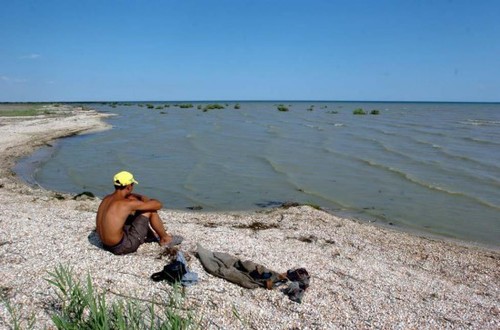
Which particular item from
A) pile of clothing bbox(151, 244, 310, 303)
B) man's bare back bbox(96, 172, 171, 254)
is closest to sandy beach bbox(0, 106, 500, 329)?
pile of clothing bbox(151, 244, 310, 303)

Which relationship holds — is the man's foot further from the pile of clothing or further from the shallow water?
the shallow water

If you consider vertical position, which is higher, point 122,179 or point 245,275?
point 122,179

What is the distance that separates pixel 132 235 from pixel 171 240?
0.76m

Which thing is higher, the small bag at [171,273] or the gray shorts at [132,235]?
the gray shorts at [132,235]

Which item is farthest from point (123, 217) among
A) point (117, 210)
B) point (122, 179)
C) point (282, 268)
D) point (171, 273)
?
point (282, 268)

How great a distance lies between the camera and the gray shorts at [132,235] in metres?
6.88

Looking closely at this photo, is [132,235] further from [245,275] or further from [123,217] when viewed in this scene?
[245,275]

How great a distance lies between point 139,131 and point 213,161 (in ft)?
48.0

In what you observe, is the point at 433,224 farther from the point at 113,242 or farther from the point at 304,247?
the point at 113,242

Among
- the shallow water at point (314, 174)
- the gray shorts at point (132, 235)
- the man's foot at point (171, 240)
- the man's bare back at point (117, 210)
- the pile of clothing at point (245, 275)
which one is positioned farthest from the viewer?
the shallow water at point (314, 174)

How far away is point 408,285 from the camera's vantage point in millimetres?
6652

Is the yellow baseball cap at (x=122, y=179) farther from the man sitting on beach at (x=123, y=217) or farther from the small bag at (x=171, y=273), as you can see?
the small bag at (x=171, y=273)

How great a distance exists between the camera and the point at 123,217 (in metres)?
6.73

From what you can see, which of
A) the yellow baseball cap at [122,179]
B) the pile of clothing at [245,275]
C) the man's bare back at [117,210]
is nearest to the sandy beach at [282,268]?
the pile of clothing at [245,275]
